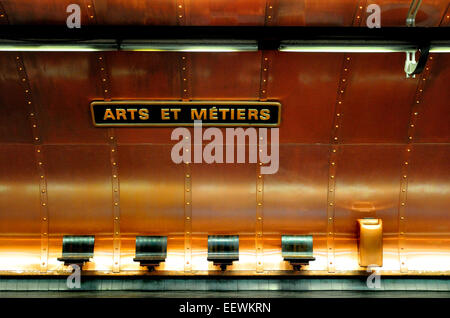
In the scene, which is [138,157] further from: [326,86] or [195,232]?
[326,86]

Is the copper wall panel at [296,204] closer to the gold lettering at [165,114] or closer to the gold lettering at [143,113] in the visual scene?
the gold lettering at [165,114]

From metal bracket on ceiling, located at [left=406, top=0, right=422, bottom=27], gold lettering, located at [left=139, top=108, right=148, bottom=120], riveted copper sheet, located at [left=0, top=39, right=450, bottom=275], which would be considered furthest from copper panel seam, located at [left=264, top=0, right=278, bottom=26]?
gold lettering, located at [left=139, top=108, right=148, bottom=120]

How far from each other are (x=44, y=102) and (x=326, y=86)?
2804 millimetres

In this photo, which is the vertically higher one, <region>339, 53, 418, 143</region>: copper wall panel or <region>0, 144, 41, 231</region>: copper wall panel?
<region>339, 53, 418, 143</region>: copper wall panel

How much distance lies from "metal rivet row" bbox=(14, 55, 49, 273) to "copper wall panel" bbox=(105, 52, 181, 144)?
0.83 m

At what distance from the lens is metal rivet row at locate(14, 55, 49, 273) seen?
126 inches

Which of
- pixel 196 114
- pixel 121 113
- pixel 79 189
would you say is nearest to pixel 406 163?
pixel 196 114

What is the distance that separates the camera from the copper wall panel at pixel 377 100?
3193 mm

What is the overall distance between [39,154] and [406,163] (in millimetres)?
3848

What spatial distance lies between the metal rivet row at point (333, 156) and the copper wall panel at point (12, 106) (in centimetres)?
312

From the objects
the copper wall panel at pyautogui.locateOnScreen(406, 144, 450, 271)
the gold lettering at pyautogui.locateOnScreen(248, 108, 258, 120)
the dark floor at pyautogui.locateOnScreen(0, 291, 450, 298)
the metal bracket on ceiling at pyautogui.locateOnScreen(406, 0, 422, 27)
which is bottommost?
the dark floor at pyautogui.locateOnScreen(0, 291, 450, 298)

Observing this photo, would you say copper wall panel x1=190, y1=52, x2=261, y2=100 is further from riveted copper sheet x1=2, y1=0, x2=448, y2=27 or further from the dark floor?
the dark floor
